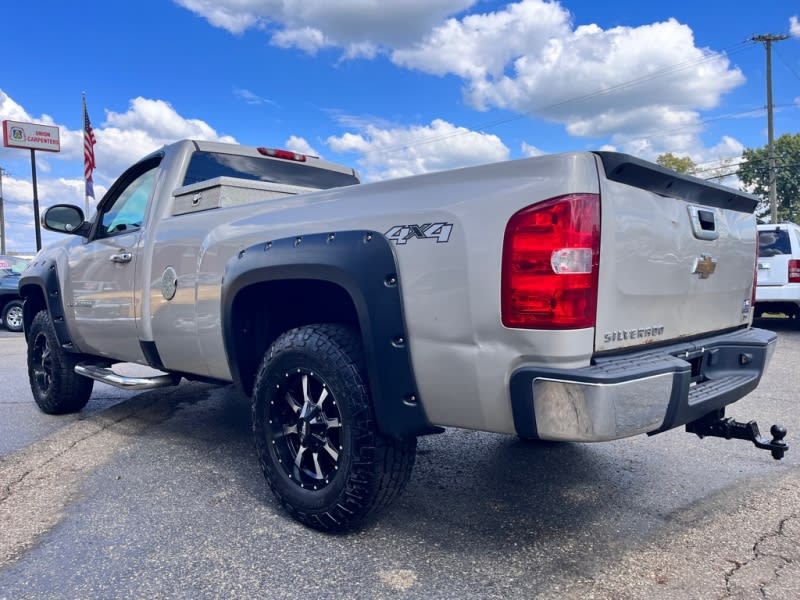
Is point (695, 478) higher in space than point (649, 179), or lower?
lower

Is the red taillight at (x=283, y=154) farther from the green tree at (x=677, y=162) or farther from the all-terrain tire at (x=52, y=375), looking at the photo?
the green tree at (x=677, y=162)

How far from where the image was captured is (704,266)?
2908mm

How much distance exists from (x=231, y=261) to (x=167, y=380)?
1234mm

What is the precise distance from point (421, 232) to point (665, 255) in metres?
1.01

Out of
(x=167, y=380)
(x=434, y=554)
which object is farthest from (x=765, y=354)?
(x=167, y=380)

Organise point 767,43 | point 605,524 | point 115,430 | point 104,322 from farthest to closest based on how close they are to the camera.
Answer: point 767,43 → point 115,430 → point 104,322 → point 605,524

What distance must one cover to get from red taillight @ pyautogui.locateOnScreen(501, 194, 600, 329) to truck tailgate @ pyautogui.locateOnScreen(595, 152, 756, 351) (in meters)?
0.10

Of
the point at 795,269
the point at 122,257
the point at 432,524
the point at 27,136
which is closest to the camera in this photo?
the point at 432,524

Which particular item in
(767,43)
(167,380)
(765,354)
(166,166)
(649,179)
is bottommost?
(167,380)

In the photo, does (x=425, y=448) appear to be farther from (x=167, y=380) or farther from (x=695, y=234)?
(x=695, y=234)

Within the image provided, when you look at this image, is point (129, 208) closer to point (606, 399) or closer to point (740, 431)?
point (606, 399)

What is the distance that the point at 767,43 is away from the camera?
30.1 metres

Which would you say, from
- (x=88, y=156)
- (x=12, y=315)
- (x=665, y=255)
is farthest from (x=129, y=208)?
(x=88, y=156)

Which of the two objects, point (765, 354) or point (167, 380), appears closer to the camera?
point (765, 354)
